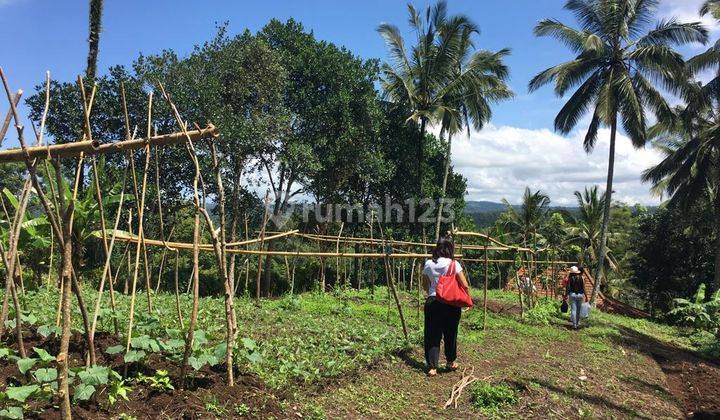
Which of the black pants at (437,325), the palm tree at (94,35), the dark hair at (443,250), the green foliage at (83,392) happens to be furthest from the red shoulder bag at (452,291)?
the palm tree at (94,35)

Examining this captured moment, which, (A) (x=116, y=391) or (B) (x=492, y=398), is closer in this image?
(A) (x=116, y=391)

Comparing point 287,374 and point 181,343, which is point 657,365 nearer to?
point 287,374

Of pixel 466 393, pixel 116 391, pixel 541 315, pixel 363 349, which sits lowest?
pixel 541 315

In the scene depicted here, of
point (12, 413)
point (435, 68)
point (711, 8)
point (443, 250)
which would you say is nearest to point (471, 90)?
point (435, 68)

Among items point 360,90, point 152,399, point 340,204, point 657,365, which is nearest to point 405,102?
point 360,90

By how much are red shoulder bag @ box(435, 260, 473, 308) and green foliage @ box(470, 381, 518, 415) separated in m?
0.91

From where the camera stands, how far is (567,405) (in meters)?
5.22

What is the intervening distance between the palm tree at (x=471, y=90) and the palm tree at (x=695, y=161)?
7.10m

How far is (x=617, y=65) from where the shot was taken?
19453 mm

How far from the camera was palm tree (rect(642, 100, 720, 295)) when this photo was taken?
21.0 m

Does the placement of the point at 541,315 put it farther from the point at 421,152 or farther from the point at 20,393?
the point at 421,152

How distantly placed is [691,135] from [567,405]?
73.2 feet

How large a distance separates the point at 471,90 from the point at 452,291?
17.3 m

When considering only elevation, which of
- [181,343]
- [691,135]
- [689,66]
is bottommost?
[181,343]
